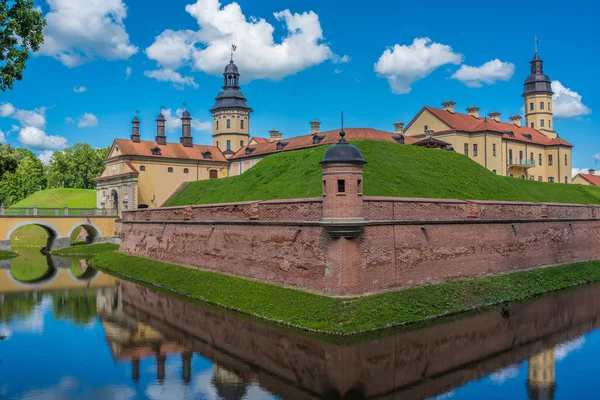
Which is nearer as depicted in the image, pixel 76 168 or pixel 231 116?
pixel 231 116

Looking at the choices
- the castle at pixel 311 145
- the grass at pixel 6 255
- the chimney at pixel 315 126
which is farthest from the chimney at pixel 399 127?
the grass at pixel 6 255

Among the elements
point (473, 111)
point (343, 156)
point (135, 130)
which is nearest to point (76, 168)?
point (135, 130)

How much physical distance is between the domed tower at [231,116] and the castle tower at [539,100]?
3656 centimetres

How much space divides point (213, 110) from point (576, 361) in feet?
204

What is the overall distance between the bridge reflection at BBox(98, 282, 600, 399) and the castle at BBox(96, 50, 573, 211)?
30.6m

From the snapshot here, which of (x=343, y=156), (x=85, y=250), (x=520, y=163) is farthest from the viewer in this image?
(x=520, y=163)

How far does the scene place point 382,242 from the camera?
18922 mm

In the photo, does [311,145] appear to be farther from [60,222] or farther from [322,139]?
[60,222]

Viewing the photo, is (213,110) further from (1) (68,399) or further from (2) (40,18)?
(1) (68,399)

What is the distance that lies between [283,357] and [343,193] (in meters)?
5.90

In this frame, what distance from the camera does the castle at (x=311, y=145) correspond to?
5328cm

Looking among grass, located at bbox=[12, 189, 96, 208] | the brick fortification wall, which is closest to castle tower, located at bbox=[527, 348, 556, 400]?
the brick fortification wall

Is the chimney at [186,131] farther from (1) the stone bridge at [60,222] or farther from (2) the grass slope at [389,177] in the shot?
(2) the grass slope at [389,177]

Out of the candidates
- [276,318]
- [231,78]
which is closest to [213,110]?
[231,78]
